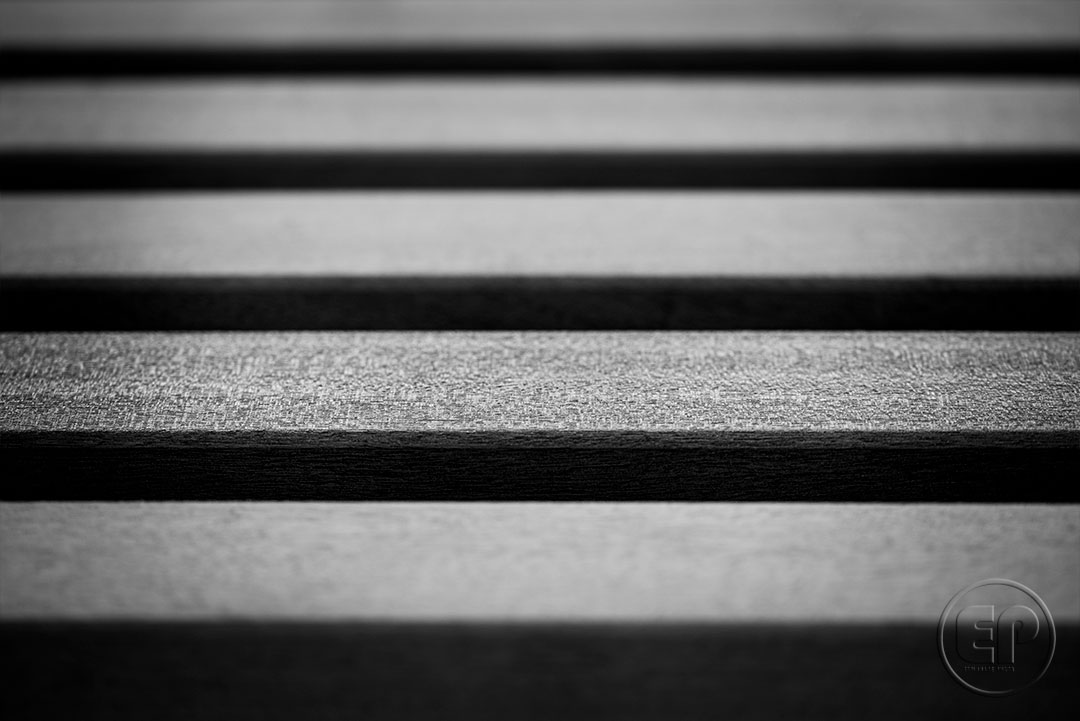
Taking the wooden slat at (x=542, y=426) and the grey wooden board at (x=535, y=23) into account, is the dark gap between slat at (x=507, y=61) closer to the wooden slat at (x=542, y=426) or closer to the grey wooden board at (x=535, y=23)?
the grey wooden board at (x=535, y=23)

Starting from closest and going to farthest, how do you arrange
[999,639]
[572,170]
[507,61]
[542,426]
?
[542,426]
[999,639]
[572,170]
[507,61]

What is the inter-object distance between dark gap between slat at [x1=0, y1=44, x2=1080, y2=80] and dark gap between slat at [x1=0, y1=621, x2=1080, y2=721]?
0.84 m

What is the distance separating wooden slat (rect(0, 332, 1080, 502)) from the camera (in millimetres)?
669

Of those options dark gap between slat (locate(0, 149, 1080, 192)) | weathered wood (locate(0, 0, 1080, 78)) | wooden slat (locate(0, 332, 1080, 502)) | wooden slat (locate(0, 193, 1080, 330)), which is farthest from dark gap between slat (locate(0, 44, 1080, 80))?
wooden slat (locate(0, 332, 1080, 502))

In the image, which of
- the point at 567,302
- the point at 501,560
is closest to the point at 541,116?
the point at 567,302

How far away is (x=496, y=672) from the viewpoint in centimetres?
85

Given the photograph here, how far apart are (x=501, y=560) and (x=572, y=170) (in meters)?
0.54

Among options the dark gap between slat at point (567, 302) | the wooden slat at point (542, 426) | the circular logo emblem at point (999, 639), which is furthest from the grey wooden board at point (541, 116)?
the circular logo emblem at point (999, 639)

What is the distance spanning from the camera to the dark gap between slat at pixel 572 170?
39.4 inches

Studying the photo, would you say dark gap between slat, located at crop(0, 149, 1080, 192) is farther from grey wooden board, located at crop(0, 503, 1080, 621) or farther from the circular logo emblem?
the circular logo emblem

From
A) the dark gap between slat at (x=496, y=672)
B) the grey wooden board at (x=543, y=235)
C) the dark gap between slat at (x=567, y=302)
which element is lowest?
the dark gap between slat at (x=496, y=672)

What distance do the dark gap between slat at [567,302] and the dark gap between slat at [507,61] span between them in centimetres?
50

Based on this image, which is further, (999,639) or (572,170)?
(572,170)

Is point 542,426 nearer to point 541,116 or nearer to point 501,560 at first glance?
point 501,560
